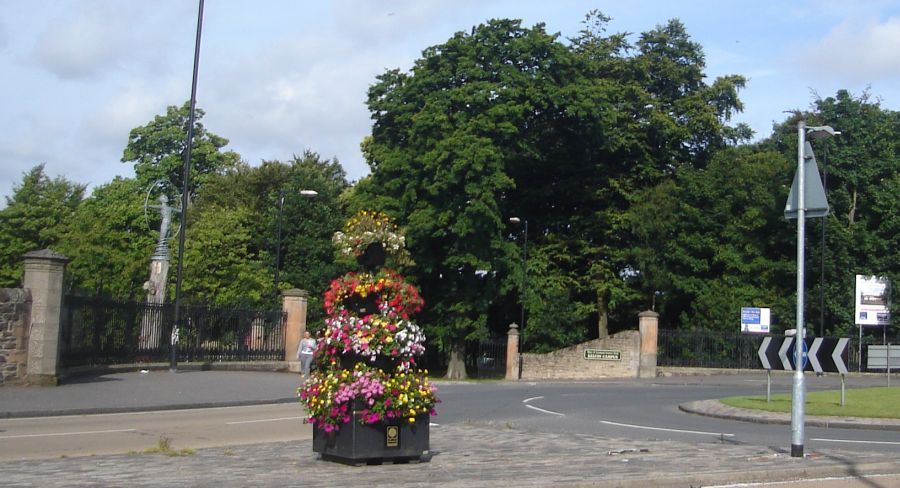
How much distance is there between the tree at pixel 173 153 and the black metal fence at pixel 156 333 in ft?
132

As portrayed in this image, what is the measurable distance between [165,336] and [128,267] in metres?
27.4

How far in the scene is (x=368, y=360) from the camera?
37.1ft

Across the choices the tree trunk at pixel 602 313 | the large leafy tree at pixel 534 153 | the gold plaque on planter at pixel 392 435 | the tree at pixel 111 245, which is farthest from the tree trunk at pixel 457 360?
the gold plaque on planter at pixel 392 435

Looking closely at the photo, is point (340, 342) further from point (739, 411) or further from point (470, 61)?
point (470, 61)

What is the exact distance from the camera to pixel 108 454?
1270 centimetres

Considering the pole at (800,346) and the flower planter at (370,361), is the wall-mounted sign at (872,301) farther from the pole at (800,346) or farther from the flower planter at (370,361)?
the flower planter at (370,361)

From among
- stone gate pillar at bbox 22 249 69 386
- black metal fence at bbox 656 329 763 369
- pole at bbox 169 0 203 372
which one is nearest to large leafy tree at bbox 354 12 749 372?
black metal fence at bbox 656 329 763 369

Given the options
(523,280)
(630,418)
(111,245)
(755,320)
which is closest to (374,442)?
(630,418)

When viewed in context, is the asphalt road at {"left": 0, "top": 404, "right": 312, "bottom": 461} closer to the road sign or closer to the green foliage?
the road sign

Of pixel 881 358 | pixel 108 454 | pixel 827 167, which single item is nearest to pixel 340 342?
pixel 108 454

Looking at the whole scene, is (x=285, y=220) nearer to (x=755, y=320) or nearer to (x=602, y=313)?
(x=602, y=313)

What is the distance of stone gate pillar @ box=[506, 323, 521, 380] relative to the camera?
4419 centimetres

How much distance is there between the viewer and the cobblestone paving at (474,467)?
9.96m

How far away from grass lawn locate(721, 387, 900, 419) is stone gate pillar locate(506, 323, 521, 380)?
1851 cm
